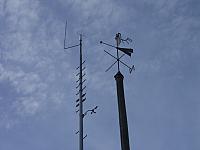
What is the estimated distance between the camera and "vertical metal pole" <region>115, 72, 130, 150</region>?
114ft

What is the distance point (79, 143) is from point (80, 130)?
0.84 m

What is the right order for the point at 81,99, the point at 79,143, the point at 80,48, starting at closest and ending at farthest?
the point at 79,143 → the point at 81,99 → the point at 80,48

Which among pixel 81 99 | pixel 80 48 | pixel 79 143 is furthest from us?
pixel 80 48

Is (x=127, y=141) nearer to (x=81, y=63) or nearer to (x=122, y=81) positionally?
(x=122, y=81)

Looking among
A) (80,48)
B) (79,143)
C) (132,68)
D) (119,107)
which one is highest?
(80,48)

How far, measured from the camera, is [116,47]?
39.2 metres

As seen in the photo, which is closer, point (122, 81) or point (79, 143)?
point (79, 143)

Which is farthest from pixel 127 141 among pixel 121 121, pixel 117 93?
pixel 117 93

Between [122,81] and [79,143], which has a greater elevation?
[122,81]

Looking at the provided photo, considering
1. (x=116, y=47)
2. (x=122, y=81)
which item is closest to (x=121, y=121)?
(x=122, y=81)

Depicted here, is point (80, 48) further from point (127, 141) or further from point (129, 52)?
point (127, 141)

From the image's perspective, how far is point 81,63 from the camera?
39.6 m

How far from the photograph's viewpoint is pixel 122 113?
119ft

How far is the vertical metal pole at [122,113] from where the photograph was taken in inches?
1372
